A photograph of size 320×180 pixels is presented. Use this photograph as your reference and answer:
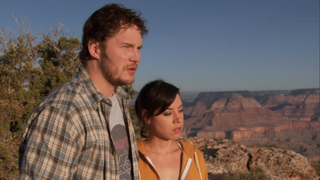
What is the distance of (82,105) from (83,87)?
18 centimetres

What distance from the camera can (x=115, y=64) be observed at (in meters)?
1.49

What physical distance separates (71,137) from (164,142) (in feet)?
4.27

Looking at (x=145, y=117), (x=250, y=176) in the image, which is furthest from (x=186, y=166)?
(x=250, y=176)

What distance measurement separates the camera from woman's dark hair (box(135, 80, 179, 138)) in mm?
2189

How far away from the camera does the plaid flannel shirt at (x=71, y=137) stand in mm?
1045

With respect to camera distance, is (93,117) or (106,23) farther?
(106,23)

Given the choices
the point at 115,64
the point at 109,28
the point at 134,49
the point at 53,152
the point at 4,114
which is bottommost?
the point at 4,114

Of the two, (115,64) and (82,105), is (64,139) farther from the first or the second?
(115,64)

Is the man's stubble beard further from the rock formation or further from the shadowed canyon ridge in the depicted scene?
the shadowed canyon ridge

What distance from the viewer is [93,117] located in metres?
1.30

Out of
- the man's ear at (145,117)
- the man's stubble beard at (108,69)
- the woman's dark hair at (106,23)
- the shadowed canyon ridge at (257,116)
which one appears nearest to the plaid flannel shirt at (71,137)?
the man's stubble beard at (108,69)

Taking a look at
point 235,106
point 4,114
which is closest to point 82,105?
point 4,114

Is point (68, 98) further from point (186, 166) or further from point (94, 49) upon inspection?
point (186, 166)

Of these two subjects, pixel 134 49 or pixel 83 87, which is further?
pixel 134 49
